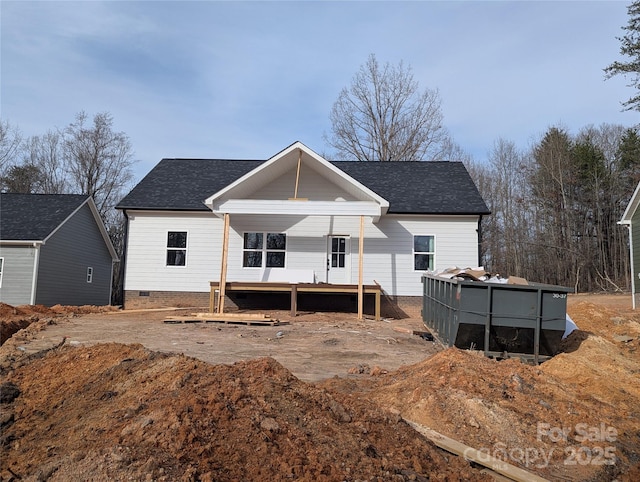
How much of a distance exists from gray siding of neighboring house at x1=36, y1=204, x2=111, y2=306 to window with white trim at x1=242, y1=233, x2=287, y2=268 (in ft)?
31.2

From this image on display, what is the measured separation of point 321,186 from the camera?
18188mm

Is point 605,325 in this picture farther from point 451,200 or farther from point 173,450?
point 173,450

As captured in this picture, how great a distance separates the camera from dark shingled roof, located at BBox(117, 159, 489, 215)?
18156mm

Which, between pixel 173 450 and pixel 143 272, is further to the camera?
pixel 143 272

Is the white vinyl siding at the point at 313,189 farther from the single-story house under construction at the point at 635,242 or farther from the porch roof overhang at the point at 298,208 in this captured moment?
the single-story house under construction at the point at 635,242

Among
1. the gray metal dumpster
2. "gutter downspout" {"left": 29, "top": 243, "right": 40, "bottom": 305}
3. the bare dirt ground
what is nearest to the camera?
the bare dirt ground

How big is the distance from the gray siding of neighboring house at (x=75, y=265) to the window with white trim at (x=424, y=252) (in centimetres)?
1562

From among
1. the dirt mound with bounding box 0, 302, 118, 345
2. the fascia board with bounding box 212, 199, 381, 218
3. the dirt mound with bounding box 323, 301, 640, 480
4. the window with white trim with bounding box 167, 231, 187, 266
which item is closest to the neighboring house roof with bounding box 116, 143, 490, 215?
the window with white trim with bounding box 167, 231, 187, 266

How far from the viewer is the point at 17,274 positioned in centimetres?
2036

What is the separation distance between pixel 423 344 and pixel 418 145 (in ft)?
94.3

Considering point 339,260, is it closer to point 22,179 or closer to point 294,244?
point 294,244

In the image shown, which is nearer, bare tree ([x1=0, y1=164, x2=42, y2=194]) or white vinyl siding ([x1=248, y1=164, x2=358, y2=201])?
white vinyl siding ([x1=248, y1=164, x2=358, y2=201])

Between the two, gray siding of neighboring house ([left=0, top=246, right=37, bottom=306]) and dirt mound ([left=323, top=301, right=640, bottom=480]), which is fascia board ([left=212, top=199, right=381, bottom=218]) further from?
gray siding of neighboring house ([left=0, top=246, right=37, bottom=306])

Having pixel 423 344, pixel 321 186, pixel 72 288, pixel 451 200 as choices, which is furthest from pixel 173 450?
pixel 72 288
